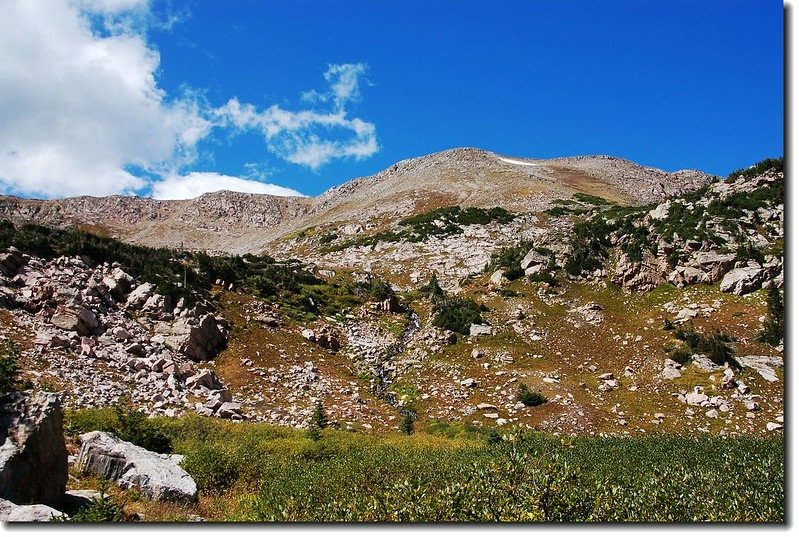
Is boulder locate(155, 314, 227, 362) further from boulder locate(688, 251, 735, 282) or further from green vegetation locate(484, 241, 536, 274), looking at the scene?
boulder locate(688, 251, 735, 282)

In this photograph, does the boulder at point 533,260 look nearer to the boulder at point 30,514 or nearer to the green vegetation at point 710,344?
the green vegetation at point 710,344

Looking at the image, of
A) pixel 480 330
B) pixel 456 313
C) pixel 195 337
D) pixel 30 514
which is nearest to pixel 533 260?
pixel 456 313

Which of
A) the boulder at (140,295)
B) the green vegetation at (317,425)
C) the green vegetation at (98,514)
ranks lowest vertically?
the green vegetation at (317,425)

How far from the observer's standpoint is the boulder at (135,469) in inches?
462

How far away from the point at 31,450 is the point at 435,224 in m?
63.9

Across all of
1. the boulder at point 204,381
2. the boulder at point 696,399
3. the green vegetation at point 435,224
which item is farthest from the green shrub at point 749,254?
the green vegetation at point 435,224

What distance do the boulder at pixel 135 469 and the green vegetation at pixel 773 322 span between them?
2834 centimetres

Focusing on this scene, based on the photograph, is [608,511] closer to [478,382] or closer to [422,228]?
[478,382]

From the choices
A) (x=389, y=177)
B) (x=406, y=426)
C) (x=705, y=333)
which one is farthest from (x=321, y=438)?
(x=389, y=177)

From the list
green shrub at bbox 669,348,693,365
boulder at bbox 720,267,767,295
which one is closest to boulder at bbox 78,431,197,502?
green shrub at bbox 669,348,693,365

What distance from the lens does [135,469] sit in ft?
40.1

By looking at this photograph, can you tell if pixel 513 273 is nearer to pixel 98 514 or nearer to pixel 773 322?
pixel 773 322

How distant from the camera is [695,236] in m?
35.6

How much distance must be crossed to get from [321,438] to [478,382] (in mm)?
11257
